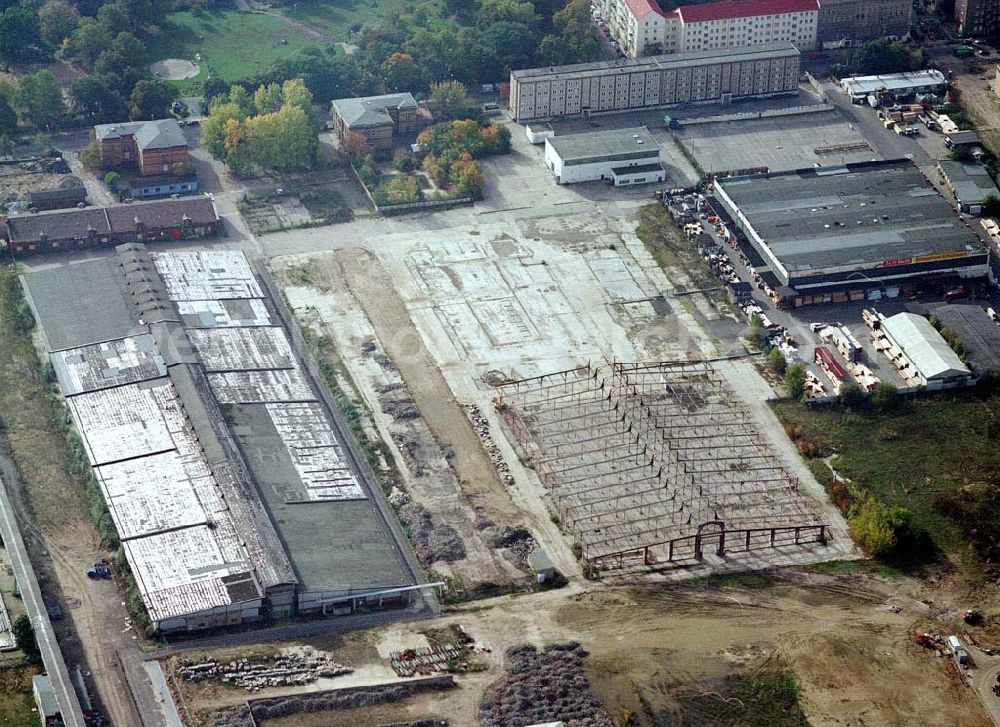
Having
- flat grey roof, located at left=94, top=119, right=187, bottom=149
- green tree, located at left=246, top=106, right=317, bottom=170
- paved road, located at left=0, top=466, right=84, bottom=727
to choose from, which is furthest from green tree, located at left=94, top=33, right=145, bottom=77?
paved road, located at left=0, top=466, right=84, bottom=727

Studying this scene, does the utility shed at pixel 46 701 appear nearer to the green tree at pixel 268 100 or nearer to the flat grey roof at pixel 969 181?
the green tree at pixel 268 100

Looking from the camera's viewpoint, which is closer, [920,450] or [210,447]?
[210,447]

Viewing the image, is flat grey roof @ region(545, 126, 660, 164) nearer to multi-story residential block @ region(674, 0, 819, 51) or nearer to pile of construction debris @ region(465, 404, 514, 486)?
multi-story residential block @ region(674, 0, 819, 51)

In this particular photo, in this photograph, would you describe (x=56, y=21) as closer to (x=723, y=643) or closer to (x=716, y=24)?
(x=716, y=24)

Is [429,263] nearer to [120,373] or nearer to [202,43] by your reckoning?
[120,373]

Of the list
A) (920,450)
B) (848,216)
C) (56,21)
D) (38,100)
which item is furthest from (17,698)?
(56,21)

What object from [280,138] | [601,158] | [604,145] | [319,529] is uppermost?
[280,138]
